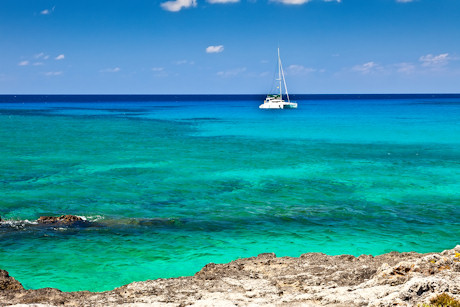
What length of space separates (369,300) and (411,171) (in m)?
24.9

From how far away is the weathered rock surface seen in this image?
366 inches

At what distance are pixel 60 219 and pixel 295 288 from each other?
11.7 metres

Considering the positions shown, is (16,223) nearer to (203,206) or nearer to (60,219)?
(60,219)

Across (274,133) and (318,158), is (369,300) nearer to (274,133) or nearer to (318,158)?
(318,158)

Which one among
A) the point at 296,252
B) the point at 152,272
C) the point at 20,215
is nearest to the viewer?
the point at 152,272

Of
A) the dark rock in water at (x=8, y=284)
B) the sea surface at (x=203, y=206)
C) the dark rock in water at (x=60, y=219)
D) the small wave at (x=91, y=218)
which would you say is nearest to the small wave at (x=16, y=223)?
the sea surface at (x=203, y=206)

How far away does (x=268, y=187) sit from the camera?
88.2ft

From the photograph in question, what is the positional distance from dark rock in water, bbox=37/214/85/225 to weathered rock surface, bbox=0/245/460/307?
7.45m

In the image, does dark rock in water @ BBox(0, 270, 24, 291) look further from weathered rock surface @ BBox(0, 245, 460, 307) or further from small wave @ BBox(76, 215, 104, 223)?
small wave @ BBox(76, 215, 104, 223)

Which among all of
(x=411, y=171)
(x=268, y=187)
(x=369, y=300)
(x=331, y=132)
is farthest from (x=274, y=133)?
(x=369, y=300)

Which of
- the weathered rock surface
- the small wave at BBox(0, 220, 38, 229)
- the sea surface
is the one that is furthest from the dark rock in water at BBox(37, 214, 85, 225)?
the weathered rock surface

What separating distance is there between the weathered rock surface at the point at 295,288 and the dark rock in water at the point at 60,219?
24.4 ft

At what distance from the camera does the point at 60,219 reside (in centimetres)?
1908

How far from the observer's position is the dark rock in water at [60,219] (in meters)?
18.8
